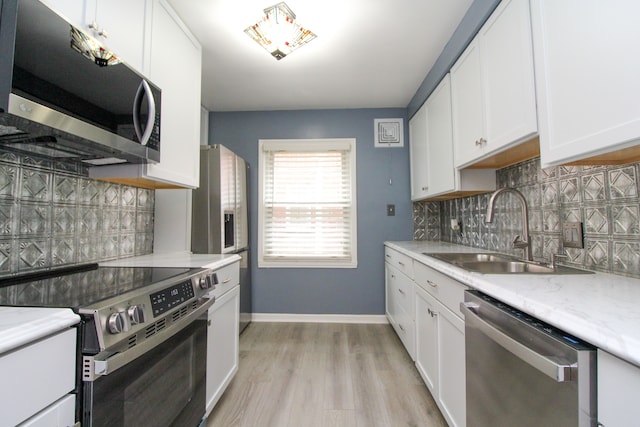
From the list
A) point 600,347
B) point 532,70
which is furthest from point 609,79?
point 600,347

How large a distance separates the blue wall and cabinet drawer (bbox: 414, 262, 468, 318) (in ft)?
A: 3.98

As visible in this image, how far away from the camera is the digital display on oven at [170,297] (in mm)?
931

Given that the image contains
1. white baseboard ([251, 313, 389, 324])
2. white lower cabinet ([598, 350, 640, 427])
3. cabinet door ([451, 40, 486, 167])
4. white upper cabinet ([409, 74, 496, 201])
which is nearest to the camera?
white lower cabinet ([598, 350, 640, 427])

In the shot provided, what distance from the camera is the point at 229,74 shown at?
7.58 ft

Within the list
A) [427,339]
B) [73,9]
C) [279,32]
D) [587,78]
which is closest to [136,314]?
[73,9]

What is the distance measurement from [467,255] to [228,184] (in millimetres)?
2002

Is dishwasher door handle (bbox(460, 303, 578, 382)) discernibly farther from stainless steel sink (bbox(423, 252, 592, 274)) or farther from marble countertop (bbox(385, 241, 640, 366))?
stainless steel sink (bbox(423, 252, 592, 274))

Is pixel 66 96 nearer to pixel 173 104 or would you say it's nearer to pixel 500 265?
pixel 173 104

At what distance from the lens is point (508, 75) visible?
4.16 feet

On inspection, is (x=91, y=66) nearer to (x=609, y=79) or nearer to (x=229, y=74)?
(x=229, y=74)

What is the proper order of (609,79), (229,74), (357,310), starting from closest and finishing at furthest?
(609,79), (229,74), (357,310)

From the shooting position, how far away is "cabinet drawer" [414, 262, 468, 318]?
3.88 feet

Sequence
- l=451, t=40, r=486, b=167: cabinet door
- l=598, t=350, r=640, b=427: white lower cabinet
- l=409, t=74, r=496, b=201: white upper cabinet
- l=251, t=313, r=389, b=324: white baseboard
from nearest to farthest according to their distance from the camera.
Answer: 1. l=598, t=350, r=640, b=427: white lower cabinet
2. l=451, t=40, r=486, b=167: cabinet door
3. l=409, t=74, r=496, b=201: white upper cabinet
4. l=251, t=313, r=389, b=324: white baseboard

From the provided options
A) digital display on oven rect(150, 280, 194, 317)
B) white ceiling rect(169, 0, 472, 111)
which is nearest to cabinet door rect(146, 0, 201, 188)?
white ceiling rect(169, 0, 472, 111)
